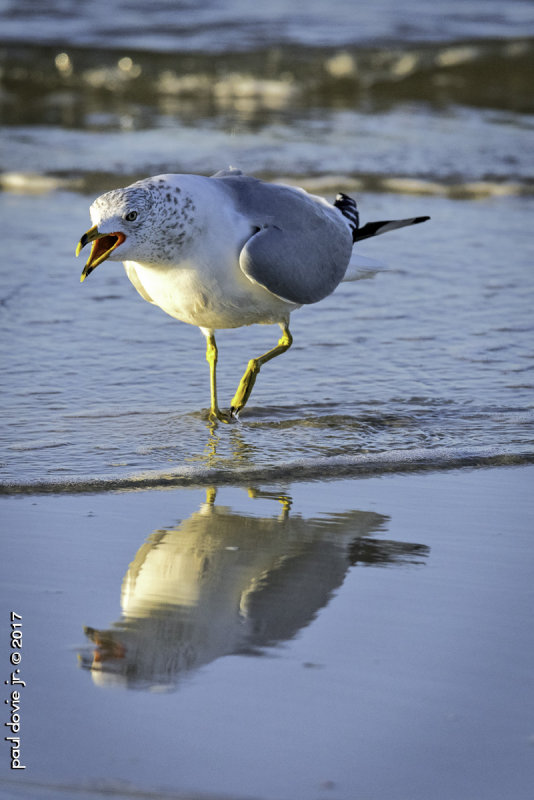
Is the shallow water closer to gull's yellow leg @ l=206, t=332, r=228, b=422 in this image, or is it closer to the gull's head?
gull's yellow leg @ l=206, t=332, r=228, b=422

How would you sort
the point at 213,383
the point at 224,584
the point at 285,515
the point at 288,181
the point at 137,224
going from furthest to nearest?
the point at 288,181, the point at 213,383, the point at 137,224, the point at 285,515, the point at 224,584

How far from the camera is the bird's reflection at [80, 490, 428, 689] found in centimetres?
296

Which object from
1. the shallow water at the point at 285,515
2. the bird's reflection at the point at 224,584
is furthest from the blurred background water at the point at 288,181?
the bird's reflection at the point at 224,584

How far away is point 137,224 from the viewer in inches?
164

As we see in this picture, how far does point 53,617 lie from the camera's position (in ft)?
10.5

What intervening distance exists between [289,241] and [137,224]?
0.78 m

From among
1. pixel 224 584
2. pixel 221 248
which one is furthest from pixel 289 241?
pixel 224 584

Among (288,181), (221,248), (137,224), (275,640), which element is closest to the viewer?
(275,640)

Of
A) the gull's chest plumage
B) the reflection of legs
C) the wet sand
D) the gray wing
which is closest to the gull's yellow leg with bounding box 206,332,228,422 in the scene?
the reflection of legs

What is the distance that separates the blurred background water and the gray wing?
48cm

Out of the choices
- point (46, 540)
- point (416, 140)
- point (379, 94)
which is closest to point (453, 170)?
point (416, 140)

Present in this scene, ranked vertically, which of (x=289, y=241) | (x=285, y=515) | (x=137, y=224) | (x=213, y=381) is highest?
(x=137, y=224)

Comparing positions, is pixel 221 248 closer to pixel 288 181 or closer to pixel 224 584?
pixel 224 584

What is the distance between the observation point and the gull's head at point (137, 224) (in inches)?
162
